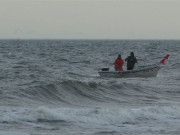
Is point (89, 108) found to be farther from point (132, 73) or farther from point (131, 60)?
point (132, 73)

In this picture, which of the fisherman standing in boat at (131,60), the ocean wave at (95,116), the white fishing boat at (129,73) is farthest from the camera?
the white fishing boat at (129,73)

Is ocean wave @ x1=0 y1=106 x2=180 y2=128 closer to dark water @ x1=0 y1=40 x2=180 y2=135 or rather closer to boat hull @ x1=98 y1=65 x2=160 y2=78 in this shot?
dark water @ x1=0 y1=40 x2=180 y2=135

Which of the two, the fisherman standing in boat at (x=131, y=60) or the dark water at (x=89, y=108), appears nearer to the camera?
the dark water at (x=89, y=108)

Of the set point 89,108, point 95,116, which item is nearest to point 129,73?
point 89,108

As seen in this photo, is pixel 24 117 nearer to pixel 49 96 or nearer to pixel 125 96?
pixel 49 96

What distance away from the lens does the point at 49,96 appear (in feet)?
52.3

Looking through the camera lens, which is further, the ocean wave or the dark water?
the ocean wave

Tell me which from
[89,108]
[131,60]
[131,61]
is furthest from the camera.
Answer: [131,61]

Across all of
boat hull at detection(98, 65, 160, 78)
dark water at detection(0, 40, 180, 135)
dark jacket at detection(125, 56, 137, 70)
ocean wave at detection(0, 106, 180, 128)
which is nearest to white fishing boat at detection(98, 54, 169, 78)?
boat hull at detection(98, 65, 160, 78)

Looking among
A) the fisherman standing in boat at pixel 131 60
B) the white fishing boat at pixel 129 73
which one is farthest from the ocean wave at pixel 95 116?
the white fishing boat at pixel 129 73

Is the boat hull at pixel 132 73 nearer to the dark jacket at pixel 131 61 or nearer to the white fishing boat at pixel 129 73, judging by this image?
the white fishing boat at pixel 129 73

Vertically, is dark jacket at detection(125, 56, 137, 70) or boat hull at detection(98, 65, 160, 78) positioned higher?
dark jacket at detection(125, 56, 137, 70)

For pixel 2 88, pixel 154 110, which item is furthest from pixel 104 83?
pixel 154 110

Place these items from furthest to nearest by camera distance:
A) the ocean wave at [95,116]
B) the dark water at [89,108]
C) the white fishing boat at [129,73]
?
the white fishing boat at [129,73] < the ocean wave at [95,116] < the dark water at [89,108]
